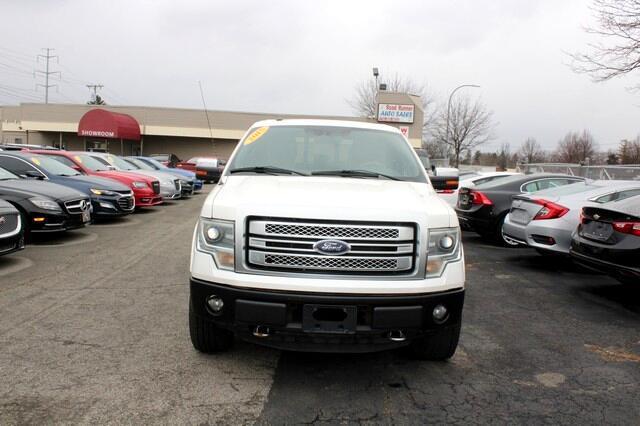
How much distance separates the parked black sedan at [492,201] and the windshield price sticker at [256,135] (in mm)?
5805

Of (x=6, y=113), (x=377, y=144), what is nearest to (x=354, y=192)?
(x=377, y=144)

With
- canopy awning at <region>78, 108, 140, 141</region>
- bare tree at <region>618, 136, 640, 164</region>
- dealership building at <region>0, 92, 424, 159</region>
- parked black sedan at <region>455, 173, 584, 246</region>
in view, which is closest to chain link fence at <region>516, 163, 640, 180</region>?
parked black sedan at <region>455, 173, 584, 246</region>

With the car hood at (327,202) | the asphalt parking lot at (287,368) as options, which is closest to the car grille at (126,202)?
the asphalt parking lot at (287,368)

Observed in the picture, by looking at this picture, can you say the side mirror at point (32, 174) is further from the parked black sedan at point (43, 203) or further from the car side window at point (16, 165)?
the parked black sedan at point (43, 203)

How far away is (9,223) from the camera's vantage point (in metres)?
6.30

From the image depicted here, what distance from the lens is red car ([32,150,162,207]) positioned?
13076 millimetres

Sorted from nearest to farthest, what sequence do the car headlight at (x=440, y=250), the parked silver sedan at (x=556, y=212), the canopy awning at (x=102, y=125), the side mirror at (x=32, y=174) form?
the car headlight at (x=440, y=250) < the parked silver sedan at (x=556, y=212) < the side mirror at (x=32, y=174) < the canopy awning at (x=102, y=125)

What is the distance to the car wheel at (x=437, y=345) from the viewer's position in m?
3.74

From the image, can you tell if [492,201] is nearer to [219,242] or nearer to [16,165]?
[219,242]

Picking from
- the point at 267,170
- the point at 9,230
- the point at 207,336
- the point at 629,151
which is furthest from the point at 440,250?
the point at 629,151

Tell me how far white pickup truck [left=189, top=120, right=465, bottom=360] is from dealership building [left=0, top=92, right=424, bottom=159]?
35599 mm

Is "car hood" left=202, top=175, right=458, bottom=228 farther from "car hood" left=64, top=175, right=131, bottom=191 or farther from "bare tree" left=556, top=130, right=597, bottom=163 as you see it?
"bare tree" left=556, top=130, right=597, bottom=163

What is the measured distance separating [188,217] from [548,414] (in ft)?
36.4

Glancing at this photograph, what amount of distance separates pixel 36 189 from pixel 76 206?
0.66 metres
